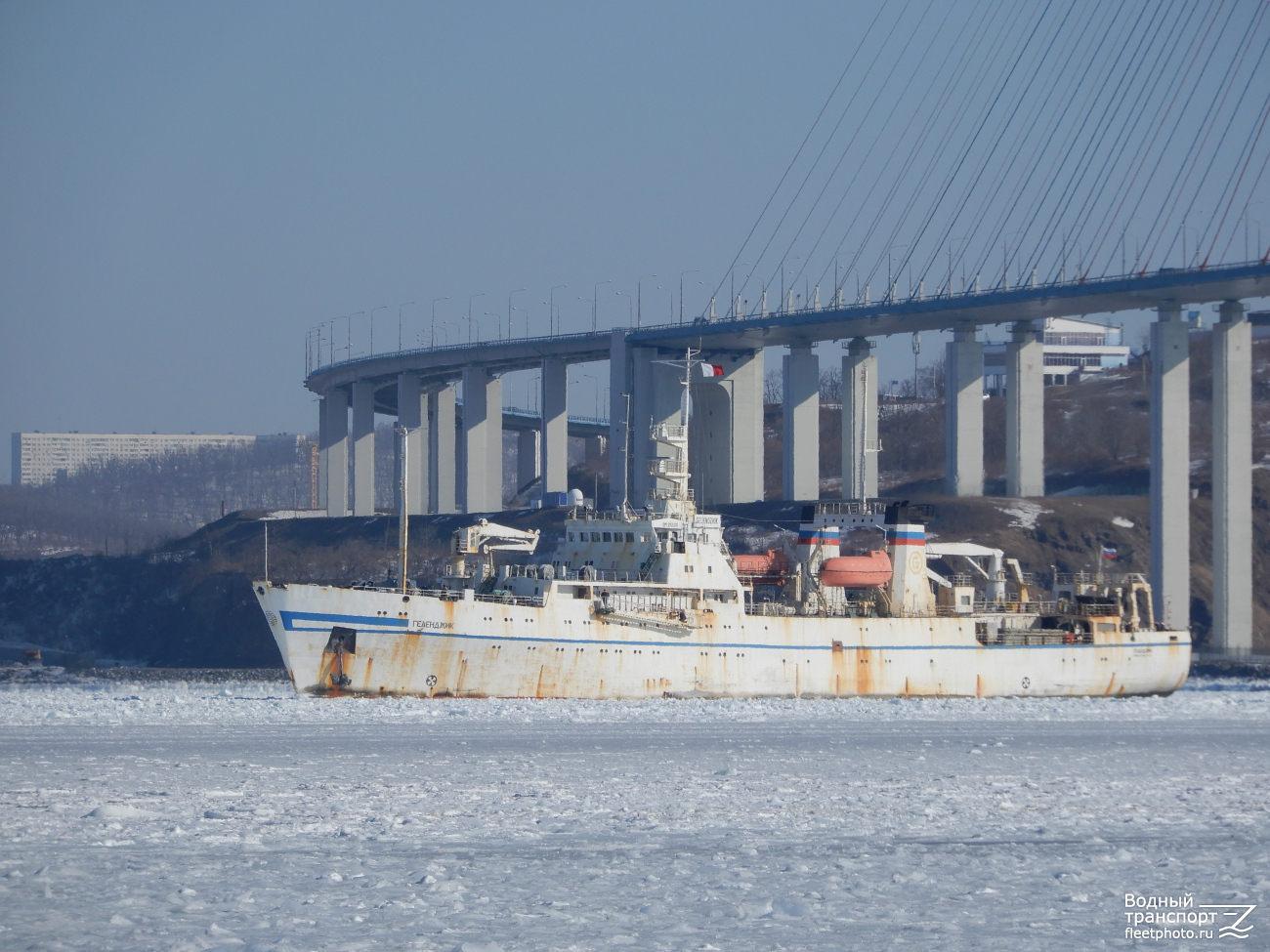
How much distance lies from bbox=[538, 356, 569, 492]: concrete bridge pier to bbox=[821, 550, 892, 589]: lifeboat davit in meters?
47.1

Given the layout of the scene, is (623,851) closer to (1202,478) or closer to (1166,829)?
(1166,829)

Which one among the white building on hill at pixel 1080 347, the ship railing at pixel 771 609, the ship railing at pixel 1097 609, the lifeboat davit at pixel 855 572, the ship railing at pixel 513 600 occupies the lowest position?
the ship railing at pixel 1097 609

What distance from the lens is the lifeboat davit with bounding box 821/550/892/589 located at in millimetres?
43375

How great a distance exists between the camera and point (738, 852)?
1703 centimetres

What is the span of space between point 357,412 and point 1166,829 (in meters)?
90.3

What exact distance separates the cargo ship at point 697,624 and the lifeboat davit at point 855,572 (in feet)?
0.19

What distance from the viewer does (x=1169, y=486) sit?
189 ft

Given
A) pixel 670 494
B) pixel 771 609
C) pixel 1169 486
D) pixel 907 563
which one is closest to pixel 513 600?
pixel 670 494

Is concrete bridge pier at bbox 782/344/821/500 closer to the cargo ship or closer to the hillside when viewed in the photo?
the hillside

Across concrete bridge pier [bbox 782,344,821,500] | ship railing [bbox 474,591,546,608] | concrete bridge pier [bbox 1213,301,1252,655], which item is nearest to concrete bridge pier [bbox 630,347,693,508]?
concrete bridge pier [bbox 782,344,821,500]

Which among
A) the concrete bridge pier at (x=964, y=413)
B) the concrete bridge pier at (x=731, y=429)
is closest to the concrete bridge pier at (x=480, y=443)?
the concrete bridge pier at (x=731, y=429)

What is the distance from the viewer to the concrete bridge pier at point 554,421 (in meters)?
90.2

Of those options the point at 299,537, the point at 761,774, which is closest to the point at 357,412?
the point at 299,537

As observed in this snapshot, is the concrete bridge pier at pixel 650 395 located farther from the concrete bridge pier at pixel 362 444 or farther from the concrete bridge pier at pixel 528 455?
the concrete bridge pier at pixel 528 455
